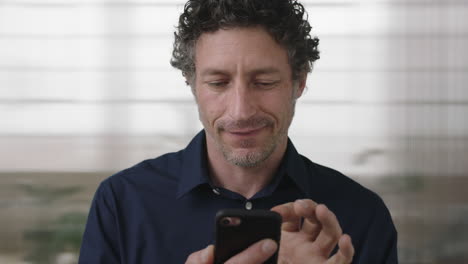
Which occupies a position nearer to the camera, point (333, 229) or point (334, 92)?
point (333, 229)

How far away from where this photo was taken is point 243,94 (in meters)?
1.15

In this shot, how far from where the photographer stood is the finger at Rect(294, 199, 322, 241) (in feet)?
2.88

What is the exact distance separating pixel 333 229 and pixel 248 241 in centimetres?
14

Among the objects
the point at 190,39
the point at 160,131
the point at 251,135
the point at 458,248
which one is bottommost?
the point at 458,248

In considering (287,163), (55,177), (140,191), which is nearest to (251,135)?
(287,163)

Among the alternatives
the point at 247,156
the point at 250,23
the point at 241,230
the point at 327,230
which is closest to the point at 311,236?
the point at 327,230

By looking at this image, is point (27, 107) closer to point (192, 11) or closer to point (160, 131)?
point (160, 131)

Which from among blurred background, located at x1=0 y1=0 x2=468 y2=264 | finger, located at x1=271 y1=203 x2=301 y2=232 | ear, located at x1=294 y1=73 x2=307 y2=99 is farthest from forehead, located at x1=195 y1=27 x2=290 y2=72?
blurred background, located at x1=0 y1=0 x2=468 y2=264

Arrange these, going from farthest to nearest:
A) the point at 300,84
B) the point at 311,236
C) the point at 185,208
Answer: the point at 300,84 < the point at 185,208 < the point at 311,236

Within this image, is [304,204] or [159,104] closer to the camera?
A: [304,204]

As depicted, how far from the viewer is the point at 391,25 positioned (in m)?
2.80

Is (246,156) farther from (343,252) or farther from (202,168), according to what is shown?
(343,252)

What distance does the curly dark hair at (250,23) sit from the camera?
1.21 metres

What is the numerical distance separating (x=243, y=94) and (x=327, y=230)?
35 centimetres
